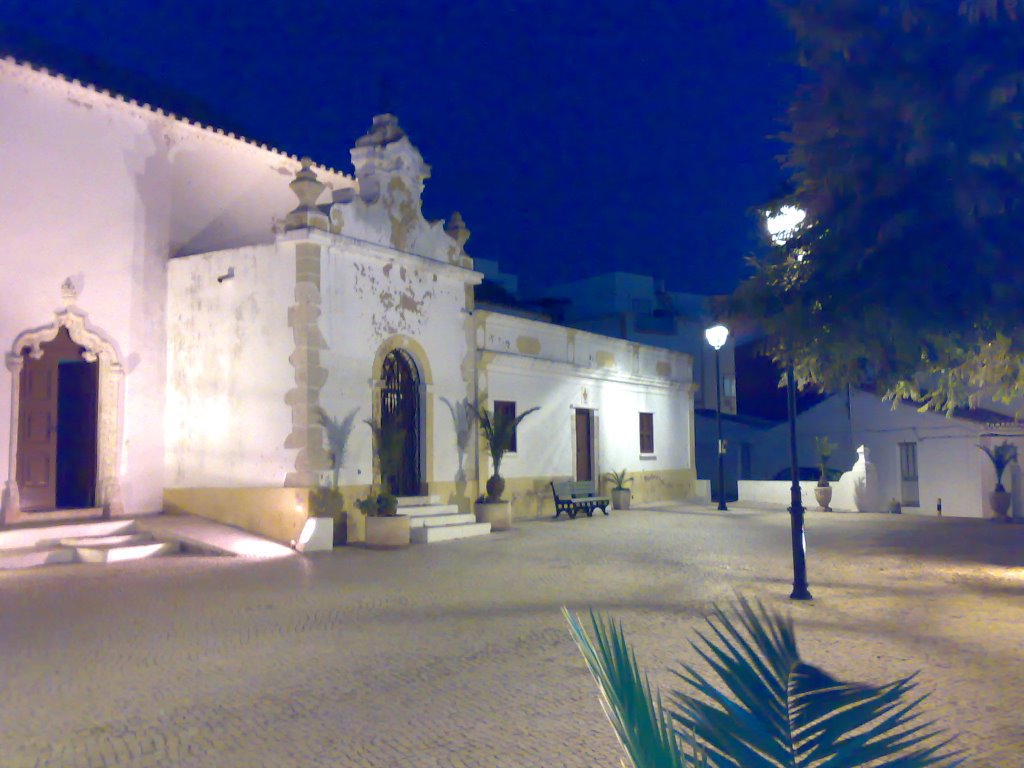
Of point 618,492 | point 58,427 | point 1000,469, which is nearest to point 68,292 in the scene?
point 58,427

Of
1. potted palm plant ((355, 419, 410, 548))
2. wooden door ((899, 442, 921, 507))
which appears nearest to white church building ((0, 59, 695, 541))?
potted palm plant ((355, 419, 410, 548))

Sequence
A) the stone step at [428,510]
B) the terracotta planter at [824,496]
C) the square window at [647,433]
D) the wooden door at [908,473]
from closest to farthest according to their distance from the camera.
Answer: the stone step at [428,510], the terracotta planter at [824,496], the wooden door at [908,473], the square window at [647,433]

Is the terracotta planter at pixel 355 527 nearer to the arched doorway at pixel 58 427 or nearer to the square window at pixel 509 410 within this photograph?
the arched doorway at pixel 58 427

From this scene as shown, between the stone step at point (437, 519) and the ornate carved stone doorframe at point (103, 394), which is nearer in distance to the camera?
the ornate carved stone doorframe at point (103, 394)

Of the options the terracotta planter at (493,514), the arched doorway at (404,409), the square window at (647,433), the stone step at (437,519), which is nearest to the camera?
the stone step at (437,519)

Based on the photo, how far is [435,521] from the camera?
15.2 meters

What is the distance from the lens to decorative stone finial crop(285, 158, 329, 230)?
1395 cm

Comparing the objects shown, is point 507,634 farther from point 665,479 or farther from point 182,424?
point 665,479

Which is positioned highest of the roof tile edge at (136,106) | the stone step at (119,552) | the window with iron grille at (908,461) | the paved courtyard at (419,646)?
the roof tile edge at (136,106)

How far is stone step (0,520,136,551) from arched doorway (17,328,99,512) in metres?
1.21

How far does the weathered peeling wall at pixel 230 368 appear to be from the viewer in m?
14.0

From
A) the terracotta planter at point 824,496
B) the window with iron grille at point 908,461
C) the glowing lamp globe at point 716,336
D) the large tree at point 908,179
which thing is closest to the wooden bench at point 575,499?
the glowing lamp globe at point 716,336

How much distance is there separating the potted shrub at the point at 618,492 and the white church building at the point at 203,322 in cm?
577

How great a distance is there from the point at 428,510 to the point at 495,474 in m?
1.96
